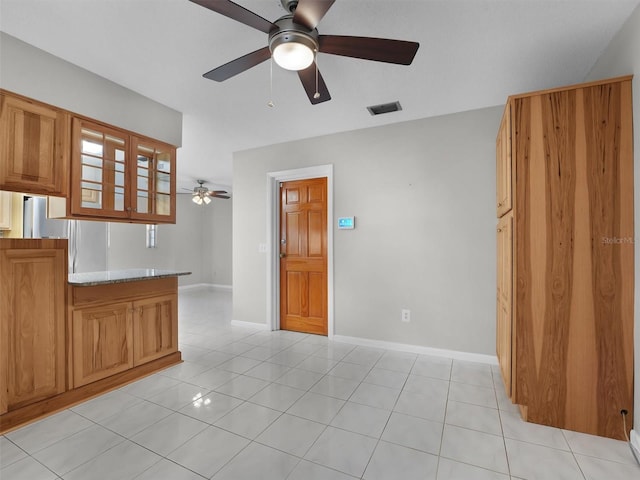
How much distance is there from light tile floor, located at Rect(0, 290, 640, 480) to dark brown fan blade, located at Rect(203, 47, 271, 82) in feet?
7.48

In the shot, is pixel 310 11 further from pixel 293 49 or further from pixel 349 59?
pixel 349 59

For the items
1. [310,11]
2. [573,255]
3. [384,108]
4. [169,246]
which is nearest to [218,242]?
[169,246]

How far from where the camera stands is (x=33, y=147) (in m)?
2.19

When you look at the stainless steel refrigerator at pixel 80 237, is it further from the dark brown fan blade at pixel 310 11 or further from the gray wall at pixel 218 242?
the gray wall at pixel 218 242

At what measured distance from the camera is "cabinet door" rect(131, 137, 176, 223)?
2879mm

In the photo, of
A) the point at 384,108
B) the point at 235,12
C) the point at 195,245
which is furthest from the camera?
the point at 195,245

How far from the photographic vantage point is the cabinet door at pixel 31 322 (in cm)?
202

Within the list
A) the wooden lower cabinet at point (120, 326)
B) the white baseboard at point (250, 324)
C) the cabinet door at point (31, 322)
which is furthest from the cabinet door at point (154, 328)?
the white baseboard at point (250, 324)

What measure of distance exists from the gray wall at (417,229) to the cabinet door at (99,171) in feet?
6.76

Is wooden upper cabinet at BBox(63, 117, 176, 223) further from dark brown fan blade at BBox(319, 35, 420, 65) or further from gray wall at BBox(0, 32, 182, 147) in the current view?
dark brown fan blade at BBox(319, 35, 420, 65)

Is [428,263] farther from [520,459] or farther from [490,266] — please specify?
[520,459]

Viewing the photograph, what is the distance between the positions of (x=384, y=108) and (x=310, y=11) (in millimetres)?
1890

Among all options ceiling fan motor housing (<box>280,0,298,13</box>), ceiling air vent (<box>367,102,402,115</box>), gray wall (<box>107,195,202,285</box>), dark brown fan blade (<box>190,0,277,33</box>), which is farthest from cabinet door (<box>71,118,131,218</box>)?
gray wall (<box>107,195,202,285</box>)

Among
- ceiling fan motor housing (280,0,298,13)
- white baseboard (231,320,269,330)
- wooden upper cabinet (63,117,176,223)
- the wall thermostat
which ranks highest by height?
ceiling fan motor housing (280,0,298,13)
